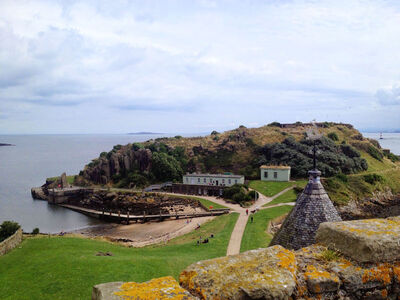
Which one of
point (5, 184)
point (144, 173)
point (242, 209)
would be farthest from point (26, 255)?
point (5, 184)

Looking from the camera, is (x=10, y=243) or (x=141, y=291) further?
(x=10, y=243)

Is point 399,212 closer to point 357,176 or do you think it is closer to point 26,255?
point 357,176

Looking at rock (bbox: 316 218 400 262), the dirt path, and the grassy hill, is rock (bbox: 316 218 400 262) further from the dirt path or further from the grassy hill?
the grassy hill

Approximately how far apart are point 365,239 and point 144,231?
41222 millimetres

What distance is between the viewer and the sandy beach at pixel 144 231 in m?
36.5

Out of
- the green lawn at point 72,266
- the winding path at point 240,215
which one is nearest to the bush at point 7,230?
the green lawn at point 72,266

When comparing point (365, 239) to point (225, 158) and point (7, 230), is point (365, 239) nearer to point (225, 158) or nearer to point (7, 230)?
point (7, 230)

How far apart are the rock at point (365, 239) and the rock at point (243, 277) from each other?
107cm

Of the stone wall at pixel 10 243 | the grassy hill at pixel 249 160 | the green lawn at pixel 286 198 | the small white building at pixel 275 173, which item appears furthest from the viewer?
the grassy hill at pixel 249 160

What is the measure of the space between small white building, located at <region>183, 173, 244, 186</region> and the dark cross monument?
154 feet

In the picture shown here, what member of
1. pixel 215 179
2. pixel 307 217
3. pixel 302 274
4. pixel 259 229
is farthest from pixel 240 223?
pixel 302 274

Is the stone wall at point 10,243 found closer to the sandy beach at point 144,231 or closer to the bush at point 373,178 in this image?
the sandy beach at point 144,231

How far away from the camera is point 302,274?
3943 millimetres

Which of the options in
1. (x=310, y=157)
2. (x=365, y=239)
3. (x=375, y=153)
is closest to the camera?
(x=365, y=239)
